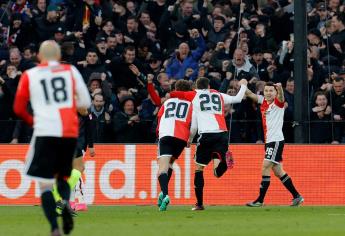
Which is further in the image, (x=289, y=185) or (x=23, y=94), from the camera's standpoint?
(x=289, y=185)

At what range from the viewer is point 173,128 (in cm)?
1930

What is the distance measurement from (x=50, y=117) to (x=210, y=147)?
7.38 m

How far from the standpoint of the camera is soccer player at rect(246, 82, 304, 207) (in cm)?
2066

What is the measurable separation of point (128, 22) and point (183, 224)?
1135cm

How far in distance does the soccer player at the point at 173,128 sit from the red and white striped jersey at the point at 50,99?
21.4 feet

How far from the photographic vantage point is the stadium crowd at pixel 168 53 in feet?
76.9

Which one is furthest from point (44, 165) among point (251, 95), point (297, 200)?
point (297, 200)

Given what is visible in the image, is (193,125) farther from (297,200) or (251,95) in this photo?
(297,200)

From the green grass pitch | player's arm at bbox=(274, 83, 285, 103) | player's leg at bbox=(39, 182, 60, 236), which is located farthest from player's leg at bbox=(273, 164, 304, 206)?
player's leg at bbox=(39, 182, 60, 236)

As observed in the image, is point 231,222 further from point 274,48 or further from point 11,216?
point 274,48

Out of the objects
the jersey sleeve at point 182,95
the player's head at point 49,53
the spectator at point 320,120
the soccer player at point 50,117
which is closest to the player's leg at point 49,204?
the soccer player at point 50,117

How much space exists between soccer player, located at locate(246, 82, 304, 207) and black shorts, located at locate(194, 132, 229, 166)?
124cm

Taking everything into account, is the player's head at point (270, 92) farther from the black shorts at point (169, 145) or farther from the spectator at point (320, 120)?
the spectator at point (320, 120)

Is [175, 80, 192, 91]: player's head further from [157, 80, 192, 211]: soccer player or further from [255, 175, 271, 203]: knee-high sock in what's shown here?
[255, 175, 271, 203]: knee-high sock
